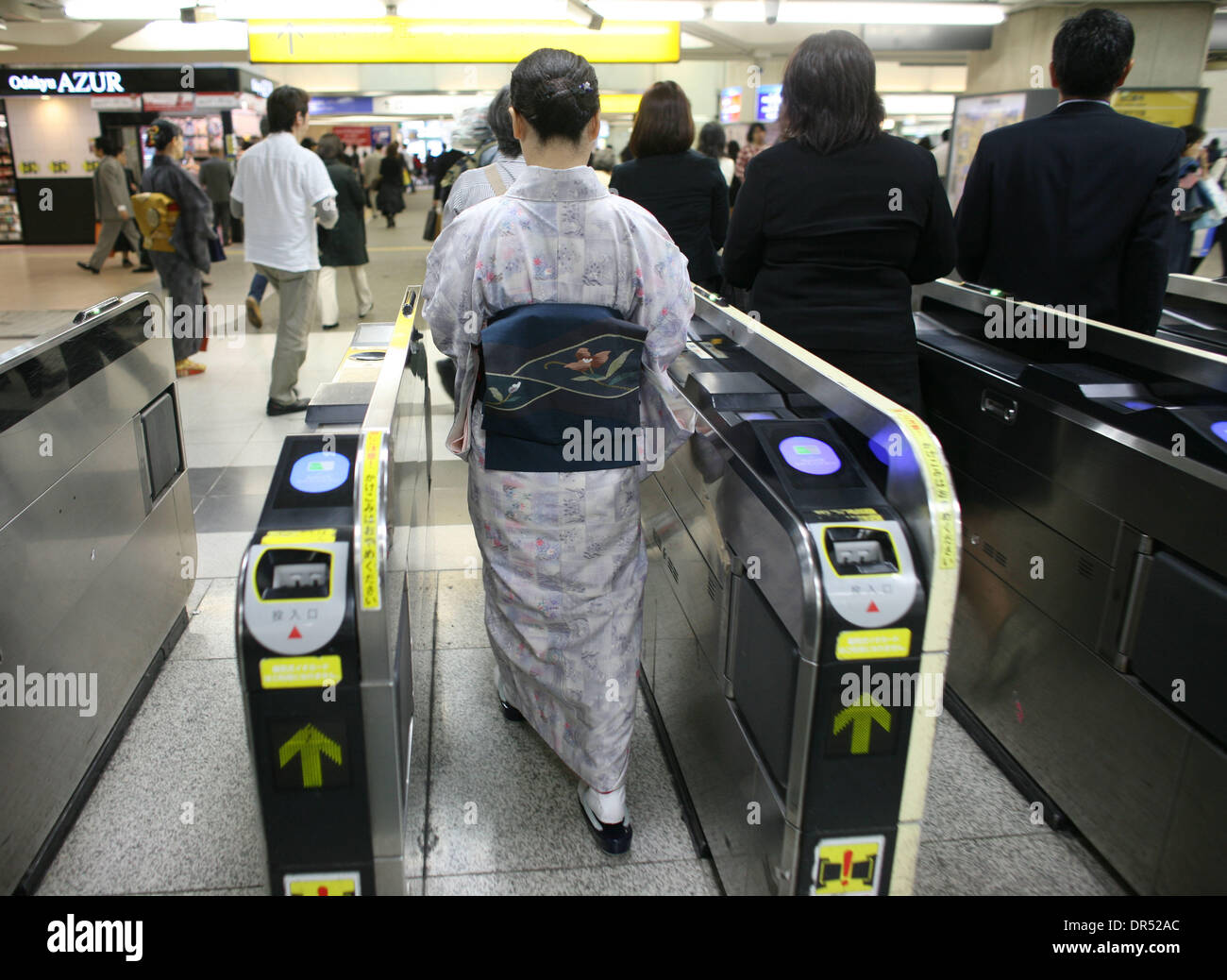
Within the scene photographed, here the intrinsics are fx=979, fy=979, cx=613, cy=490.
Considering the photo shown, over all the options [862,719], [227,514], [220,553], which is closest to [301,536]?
[862,719]

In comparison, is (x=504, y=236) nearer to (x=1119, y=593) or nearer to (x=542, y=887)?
(x=542, y=887)

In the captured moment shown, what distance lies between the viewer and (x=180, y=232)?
18.5ft

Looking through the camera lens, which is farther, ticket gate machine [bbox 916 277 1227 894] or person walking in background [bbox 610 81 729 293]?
person walking in background [bbox 610 81 729 293]

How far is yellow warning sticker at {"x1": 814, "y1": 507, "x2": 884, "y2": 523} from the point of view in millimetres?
1428

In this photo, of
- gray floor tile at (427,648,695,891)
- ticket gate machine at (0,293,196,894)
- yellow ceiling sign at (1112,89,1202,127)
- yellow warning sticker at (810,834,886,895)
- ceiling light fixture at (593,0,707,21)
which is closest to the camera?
yellow warning sticker at (810,834,886,895)

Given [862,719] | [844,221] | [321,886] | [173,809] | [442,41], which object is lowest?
[173,809]

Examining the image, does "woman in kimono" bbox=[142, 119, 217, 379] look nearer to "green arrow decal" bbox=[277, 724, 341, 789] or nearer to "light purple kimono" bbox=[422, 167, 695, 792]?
→ "light purple kimono" bbox=[422, 167, 695, 792]

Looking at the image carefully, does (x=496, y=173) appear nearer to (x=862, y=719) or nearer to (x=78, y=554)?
(x=78, y=554)

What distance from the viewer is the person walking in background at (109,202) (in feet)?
34.4

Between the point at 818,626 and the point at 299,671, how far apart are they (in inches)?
29.0

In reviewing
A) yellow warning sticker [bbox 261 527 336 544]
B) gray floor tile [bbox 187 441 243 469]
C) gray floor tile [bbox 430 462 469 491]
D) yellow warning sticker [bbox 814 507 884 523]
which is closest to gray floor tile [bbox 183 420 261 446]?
gray floor tile [bbox 187 441 243 469]

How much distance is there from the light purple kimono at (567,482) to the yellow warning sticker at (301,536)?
44cm

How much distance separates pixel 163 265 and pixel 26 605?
441cm

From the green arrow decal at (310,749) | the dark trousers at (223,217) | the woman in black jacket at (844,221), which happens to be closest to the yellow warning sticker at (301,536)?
the green arrow decal at (310,749)
